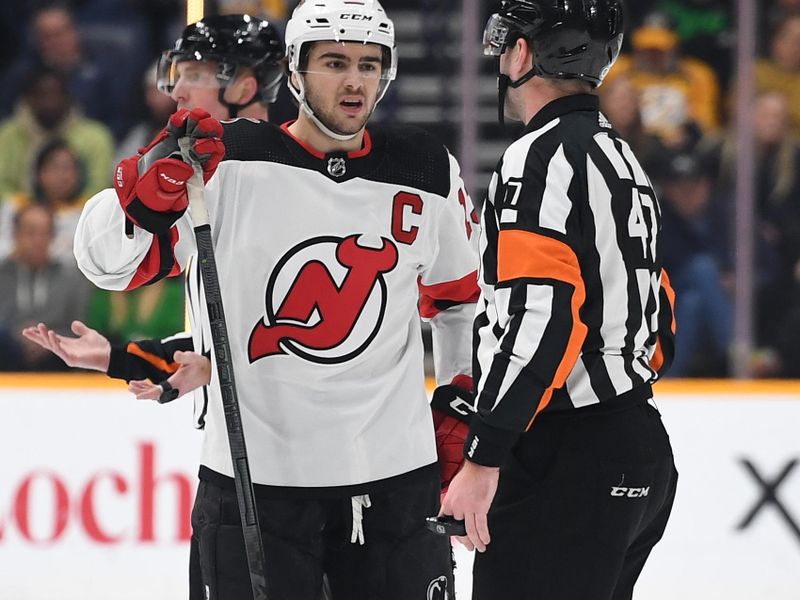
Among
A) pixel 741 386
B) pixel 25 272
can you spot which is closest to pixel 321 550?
pixel 741 386

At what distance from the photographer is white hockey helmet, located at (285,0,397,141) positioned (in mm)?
2078

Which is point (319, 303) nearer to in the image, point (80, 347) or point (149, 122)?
point (80, 347)

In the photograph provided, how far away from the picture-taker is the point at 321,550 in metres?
2.07

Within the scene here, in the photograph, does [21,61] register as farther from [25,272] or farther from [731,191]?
[731,191]

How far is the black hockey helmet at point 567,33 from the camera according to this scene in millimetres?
1892

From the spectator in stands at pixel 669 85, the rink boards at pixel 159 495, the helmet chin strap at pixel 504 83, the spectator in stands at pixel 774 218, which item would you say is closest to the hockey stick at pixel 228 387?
the helmet chin strap at pixel 504 83

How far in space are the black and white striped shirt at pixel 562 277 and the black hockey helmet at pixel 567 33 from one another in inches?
1.8

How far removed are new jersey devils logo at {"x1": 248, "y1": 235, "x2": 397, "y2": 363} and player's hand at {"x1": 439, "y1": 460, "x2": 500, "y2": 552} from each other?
13.4 inches

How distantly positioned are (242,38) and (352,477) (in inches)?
36.1

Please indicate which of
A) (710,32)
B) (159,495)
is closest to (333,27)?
(159,495)

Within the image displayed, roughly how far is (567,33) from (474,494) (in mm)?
642

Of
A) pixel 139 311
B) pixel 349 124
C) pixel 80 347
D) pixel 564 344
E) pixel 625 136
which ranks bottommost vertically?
pixel 139 311

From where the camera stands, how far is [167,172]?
1.86 metres

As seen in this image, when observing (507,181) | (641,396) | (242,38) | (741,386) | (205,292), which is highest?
(242,38)
